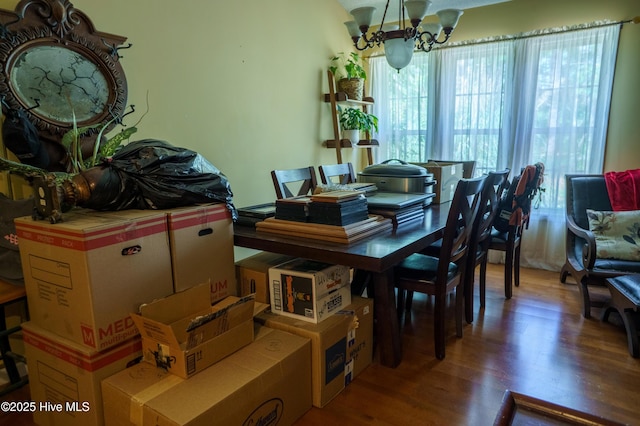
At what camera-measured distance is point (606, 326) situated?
242 cm

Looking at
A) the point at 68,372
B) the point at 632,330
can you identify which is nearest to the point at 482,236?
the point at 632,330

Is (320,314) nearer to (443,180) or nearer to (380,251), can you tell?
(380,251)

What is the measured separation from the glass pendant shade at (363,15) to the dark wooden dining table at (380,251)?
1138 millimetres

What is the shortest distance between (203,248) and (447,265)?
1153 millimetres

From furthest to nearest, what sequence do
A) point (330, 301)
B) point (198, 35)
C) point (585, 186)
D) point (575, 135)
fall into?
point (575, 135) → point (585, 186) → point (198, 35) → point (330, 301)

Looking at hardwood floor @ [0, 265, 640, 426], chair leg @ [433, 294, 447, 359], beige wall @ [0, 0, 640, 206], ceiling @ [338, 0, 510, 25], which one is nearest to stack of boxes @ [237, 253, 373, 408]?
hardwood floor @ [0, 265, 640, 426]

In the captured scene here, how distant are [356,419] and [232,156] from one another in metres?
1.95

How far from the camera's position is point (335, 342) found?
1711 mm

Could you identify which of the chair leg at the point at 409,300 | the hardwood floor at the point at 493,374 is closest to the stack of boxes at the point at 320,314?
the hardwood floor at the point at 493,374

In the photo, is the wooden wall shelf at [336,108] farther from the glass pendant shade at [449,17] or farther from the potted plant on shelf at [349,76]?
the glass pendant shade at [449,17]

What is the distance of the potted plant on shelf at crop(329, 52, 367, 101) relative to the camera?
3.76 m

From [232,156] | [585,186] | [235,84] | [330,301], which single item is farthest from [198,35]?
[585,186]

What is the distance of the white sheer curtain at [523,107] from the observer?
129 inches

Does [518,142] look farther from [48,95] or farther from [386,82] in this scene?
[48,95]
